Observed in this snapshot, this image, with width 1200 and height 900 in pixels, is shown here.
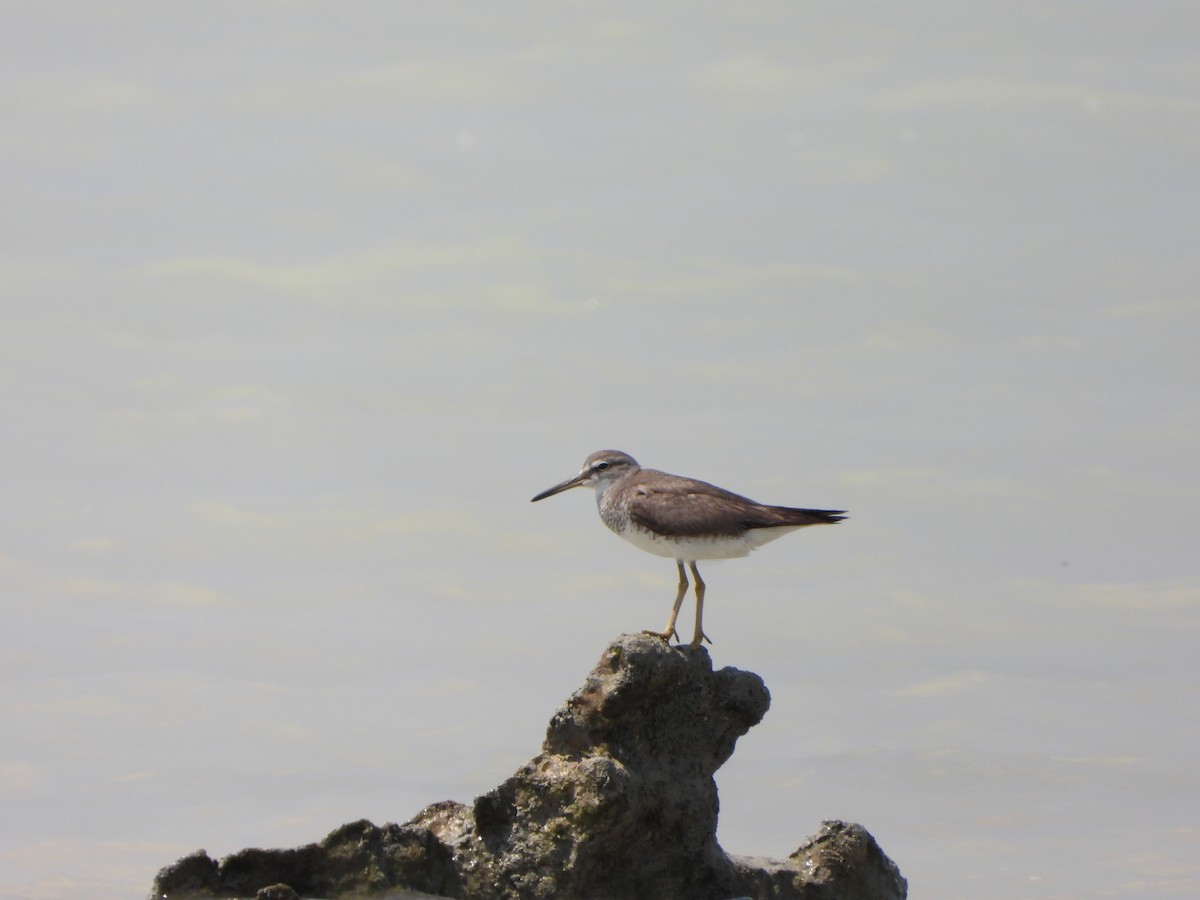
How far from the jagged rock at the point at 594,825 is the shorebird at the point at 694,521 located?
1922 millimetres

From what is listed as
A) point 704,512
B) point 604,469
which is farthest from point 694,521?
point 604,469

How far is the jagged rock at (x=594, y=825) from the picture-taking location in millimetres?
10375

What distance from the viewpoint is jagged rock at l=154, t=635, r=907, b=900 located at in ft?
34.0

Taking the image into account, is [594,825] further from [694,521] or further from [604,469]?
[604,469]

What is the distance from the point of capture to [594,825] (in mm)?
10406

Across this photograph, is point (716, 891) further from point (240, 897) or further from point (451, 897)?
point (240, 897)

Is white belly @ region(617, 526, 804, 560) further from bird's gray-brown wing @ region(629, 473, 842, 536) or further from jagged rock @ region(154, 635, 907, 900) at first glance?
jagged rock @ region(154, 635, 907, 900)

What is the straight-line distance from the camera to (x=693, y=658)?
11.4 meters

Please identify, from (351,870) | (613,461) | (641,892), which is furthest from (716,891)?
(613,461)

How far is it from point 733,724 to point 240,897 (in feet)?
11.8

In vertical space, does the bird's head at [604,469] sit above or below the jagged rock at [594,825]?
above

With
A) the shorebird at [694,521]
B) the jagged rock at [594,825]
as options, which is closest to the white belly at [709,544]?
the shorebird at [694,521]

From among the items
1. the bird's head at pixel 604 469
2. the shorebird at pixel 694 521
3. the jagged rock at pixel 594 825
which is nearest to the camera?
the jagged rock at pixel 594 825

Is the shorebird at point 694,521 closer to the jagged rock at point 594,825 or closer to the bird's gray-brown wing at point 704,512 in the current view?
the bird's gray-brown wing at point 704,512
